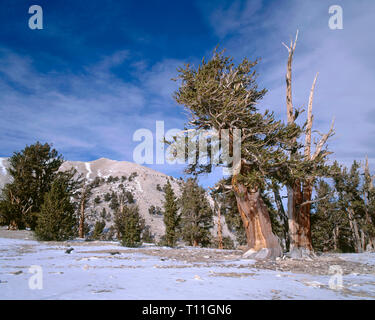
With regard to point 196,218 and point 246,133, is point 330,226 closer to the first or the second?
point 196,218

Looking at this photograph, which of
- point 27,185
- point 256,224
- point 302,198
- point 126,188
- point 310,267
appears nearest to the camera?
point 310,267

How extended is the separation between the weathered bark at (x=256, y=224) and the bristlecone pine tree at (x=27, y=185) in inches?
680

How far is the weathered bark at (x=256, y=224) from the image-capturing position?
31.6ft

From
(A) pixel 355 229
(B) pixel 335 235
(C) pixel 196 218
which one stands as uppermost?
(C) pixel 196 218

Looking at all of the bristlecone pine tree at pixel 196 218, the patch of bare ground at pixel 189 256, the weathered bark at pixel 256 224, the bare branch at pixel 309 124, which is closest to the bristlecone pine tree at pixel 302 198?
the bare branch at pixel 309 124

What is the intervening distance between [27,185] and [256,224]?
20.4 m

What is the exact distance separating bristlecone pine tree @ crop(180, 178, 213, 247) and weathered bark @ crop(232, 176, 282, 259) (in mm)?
14012

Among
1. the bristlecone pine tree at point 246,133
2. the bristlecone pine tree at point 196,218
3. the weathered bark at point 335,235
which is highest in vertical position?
the bristlecone pine tree at point 246,133

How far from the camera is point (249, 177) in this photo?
28.9 feet

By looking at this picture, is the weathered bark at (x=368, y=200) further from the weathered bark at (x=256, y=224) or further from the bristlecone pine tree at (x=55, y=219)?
the bristlecone pine tree at (x=55, y=219)

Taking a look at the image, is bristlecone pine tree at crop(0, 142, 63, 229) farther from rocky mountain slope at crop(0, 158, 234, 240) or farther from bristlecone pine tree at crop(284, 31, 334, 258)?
bristlecone pine tree at crop(284, 31, 334, 258)

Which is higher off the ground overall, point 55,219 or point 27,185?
point 27,185

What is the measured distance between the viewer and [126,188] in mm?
57344

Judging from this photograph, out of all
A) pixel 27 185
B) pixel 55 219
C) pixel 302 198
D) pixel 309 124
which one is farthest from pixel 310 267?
pixel 27 185
